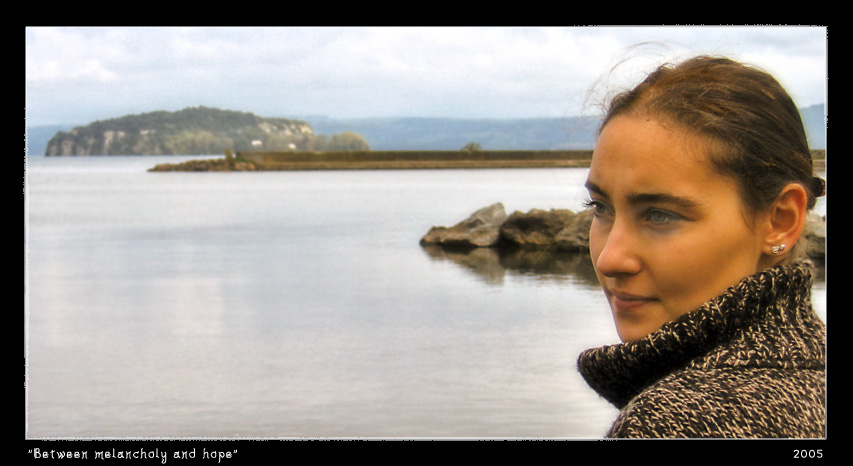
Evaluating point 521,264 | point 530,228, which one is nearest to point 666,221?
point 521,264

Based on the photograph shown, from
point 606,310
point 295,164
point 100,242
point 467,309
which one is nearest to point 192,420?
point 467,309

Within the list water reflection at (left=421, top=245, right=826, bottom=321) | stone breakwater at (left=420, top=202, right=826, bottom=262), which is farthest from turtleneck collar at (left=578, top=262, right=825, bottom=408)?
stone breakwater at (left=420, top=202, right=826, bottom=262)

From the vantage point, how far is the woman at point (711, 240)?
737 mm

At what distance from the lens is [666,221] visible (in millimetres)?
772

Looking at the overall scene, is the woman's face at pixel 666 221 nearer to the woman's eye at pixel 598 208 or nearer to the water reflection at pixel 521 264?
the woman's eye at pixel 598 208

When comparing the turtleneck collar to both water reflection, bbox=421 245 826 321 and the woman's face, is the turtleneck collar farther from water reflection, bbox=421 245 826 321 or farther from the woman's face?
water reflection, bbox=421 245 826 321

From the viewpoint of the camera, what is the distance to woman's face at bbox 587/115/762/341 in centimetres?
77

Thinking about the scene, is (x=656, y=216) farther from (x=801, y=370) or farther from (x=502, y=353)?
(x=502, y=353)

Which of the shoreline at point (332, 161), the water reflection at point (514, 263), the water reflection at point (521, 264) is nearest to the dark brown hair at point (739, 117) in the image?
the water reflection at point (521, 264)

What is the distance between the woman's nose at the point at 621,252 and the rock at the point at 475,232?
817 cm

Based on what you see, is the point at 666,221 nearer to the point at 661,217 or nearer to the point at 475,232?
the point at 661,217

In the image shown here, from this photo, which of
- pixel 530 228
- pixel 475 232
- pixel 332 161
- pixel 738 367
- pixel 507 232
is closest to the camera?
pixel 738 367

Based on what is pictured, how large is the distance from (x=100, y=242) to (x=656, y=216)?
1116cm

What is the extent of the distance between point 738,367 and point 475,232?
8.35 metres
